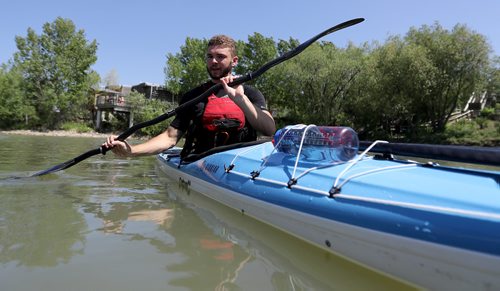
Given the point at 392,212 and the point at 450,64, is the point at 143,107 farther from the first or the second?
the point at 392,212

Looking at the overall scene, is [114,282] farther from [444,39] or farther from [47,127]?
[47,127]

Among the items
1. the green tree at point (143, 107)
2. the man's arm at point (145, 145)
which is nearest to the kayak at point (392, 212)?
the man's arm at point (145, 145)

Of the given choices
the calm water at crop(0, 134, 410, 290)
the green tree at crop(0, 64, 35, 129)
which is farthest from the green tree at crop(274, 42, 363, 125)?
the calm water at crop(0, 134, 410, 290)

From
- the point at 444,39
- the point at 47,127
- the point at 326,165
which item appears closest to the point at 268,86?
the point at 444,39

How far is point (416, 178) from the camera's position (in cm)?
205

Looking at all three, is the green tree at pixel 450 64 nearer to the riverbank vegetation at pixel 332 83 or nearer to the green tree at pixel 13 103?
the riverbank vegetation at pixel 332 83

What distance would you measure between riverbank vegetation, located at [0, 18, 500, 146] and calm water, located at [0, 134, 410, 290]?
742 inches

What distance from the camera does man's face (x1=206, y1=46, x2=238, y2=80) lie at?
360 cm

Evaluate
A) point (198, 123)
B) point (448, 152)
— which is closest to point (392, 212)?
point (448, 152)

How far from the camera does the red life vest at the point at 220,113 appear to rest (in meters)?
3.85

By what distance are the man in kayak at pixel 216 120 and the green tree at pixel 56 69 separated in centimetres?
2952

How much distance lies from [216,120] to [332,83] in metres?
22.3

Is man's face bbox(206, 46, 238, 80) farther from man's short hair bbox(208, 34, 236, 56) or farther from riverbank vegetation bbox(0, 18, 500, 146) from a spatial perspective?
riverbank vegetation bbox(0, 18, 500, 146)

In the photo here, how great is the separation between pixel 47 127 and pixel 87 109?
4.44 metres
